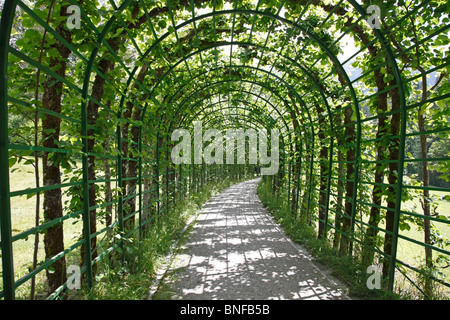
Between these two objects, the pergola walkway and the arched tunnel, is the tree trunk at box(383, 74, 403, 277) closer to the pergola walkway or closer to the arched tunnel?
the arched tunnel

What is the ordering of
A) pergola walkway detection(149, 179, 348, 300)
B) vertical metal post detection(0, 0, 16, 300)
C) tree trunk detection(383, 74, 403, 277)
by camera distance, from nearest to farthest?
vertical metal post detection(0, 0, 16, 300)
pergola walkway detection(149, 179, 348, 300)
tree trunk detection(383, 74, 403, 277)

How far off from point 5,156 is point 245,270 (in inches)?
127

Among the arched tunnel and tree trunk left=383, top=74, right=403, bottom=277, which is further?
tree trunk left=383, top=74, right=403, bottom=277

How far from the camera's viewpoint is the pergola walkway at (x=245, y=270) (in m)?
3.15

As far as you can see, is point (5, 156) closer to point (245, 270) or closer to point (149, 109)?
point (245, 270)

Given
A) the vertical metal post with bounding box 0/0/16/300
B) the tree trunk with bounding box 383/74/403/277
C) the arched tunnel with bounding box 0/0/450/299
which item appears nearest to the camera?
the vertical metal post with bounding box 0/0/16/300

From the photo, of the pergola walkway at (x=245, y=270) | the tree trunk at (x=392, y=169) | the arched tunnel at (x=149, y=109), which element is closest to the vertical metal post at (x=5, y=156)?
the arched tunnel at (x=149, y=109)

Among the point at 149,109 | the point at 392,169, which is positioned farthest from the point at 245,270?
the point at 149,109

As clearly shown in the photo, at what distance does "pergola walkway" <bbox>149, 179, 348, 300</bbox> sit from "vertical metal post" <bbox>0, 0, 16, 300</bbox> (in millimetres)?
1812

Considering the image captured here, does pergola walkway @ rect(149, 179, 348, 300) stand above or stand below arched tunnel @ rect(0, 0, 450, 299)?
below

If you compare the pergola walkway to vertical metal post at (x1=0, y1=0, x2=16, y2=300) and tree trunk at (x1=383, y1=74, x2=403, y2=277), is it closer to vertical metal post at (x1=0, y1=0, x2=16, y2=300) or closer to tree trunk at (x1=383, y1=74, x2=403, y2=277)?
tree trunk at (x1=383, y1=74, x2=403, y2=277)

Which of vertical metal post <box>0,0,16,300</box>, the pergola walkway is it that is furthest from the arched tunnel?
the pergola walkway

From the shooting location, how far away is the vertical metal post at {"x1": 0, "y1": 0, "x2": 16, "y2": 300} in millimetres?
1426

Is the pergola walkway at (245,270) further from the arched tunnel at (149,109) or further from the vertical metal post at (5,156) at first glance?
the vertical metal post at (5,156)
